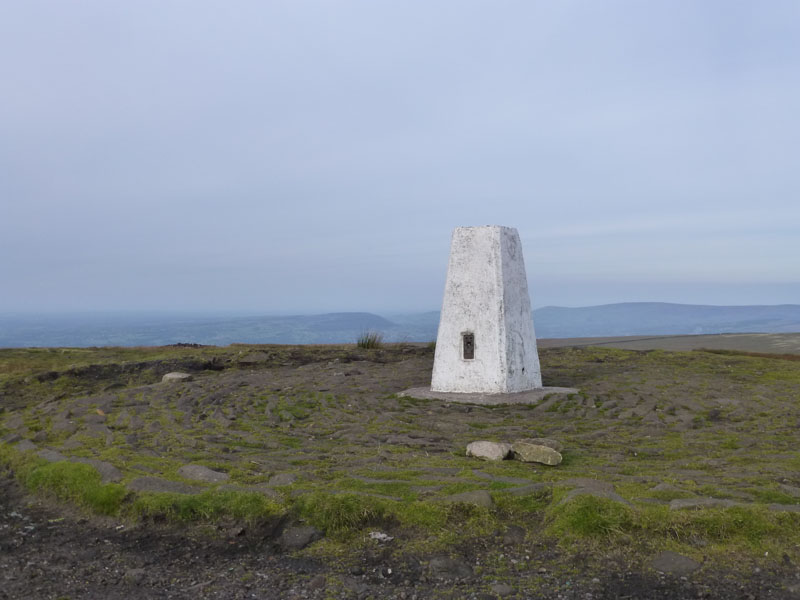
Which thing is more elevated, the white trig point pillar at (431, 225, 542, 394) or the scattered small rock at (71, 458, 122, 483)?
the white trig point pillar at (431, 225, 542, 394)

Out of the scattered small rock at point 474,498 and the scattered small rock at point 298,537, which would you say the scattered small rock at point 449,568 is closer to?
the scattered small rock at point 474,498

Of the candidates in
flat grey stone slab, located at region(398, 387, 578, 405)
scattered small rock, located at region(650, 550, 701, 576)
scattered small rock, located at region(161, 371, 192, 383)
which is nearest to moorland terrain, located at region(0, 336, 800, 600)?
scattered small rock, located at region(650, 550, 701, 576)

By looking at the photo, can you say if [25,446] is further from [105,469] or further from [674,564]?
[674,564]

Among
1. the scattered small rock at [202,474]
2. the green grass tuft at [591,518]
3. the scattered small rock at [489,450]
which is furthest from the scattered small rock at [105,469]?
the green grass tuft at [591,518]

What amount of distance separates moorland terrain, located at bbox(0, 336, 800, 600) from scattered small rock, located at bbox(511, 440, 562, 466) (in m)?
0.18

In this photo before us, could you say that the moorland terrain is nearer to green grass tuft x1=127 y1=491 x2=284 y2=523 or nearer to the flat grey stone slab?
green grass tuft x1=127 y1=491 x2=284 y2=523

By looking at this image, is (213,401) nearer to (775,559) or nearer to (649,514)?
(649,514)

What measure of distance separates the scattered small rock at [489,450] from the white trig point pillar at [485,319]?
18.0ft

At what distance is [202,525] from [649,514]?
506 centimetres

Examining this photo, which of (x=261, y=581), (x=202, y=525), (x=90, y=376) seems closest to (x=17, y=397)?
(x=90, y=376)

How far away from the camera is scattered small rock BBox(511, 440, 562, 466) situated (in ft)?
30.6

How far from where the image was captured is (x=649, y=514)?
22.5 ft

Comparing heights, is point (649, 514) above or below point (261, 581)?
above

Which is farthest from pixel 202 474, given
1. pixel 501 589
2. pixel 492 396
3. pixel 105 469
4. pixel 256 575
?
pixel 492 396
